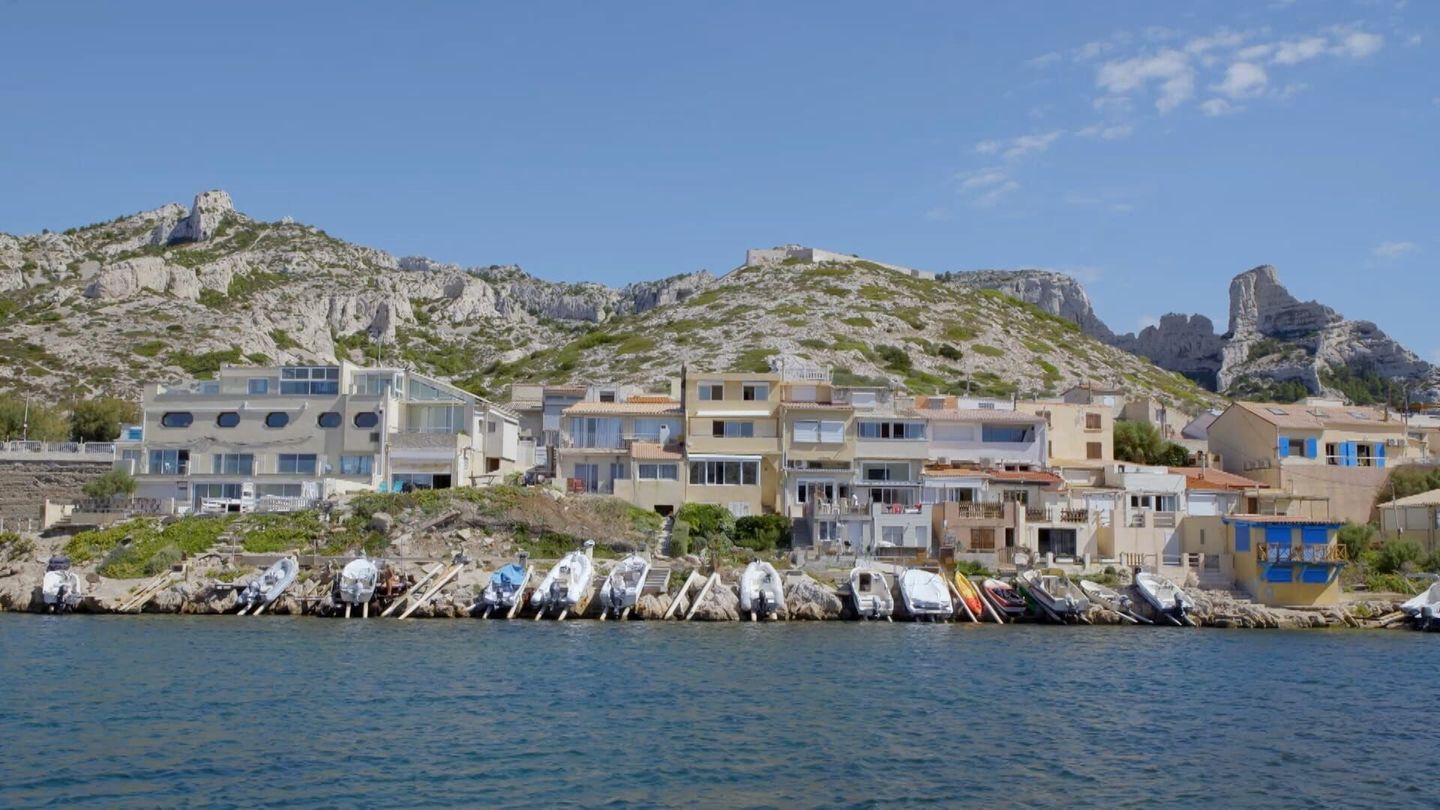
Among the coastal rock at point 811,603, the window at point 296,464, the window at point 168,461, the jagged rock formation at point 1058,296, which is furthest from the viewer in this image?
the jagged rock formation at point 1058,296

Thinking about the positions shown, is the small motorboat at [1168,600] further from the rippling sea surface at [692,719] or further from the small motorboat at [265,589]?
the small motorboat at [265,589]

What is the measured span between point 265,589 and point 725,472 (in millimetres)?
24559

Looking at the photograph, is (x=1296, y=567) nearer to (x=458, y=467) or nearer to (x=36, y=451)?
(x=458, y=467)

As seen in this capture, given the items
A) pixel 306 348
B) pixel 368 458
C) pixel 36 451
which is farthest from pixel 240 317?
pixel 368 458

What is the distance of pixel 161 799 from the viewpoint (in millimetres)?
22453

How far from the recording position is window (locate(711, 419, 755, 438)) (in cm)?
6931

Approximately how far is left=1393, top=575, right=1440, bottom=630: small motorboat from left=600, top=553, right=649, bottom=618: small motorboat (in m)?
33.7

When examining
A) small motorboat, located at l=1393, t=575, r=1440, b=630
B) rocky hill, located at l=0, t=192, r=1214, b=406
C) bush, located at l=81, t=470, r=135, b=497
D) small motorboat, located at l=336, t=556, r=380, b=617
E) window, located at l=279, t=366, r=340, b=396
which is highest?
rocky hill, located at l=0, t=192, r=1214, b=406

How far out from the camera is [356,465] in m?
70.1

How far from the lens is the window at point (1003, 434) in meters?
72.5

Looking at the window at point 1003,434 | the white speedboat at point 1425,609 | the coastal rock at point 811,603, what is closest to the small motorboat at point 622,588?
the coastal rock at point 811,603

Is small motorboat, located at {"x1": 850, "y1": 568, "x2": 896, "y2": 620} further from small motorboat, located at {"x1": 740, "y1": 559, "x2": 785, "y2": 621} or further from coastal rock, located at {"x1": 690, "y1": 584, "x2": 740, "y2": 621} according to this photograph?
coastal rock, located at {"x1": 690, "y1": 584, "x2": 740, "y2": 621}

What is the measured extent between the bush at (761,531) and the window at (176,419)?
104ft

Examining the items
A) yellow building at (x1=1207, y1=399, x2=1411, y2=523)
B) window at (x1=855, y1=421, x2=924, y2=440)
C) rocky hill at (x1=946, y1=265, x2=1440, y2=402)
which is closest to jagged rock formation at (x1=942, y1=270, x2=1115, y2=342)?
rocky hill at (x1=946, y1=265, x2=1440, y2=402)
